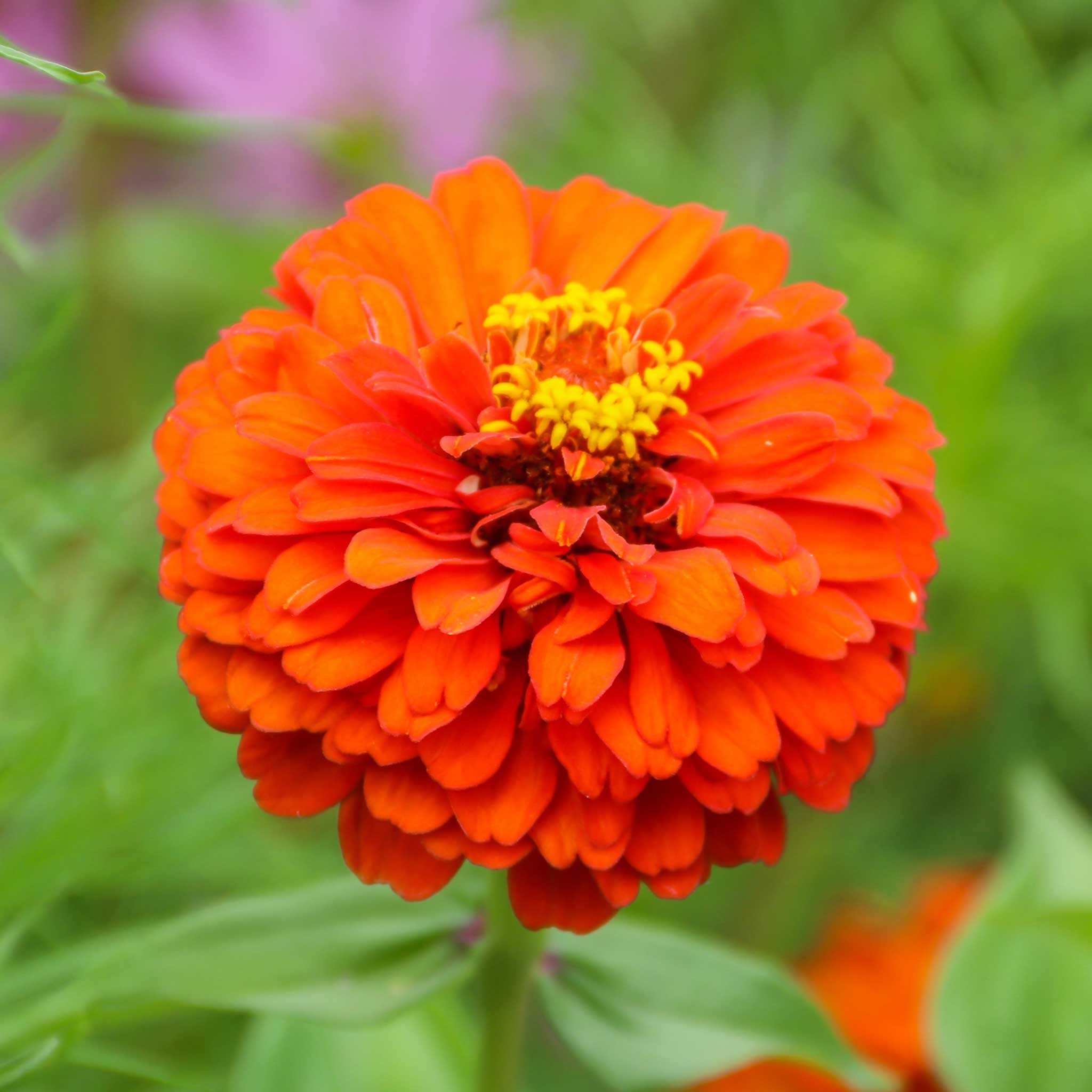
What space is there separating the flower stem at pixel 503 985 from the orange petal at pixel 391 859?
64 millimetres

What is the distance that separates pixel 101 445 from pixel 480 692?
2.02 ft

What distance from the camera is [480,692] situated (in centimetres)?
31

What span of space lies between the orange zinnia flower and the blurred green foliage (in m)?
0.11

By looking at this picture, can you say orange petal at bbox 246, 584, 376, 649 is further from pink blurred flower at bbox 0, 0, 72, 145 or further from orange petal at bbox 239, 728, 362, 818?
pink blurred flower at bbox 0, 0, 72, 145

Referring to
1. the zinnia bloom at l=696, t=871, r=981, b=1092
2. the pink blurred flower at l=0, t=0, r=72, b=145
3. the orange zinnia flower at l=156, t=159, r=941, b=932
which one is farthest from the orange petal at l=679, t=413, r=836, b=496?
the pink blurred flower at l=0, t=0, r=72, b=145

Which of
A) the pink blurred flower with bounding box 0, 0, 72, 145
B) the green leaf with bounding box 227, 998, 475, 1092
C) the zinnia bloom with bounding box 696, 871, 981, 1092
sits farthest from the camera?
the pink blurred flower with bounding box 0, 0, 72, 145

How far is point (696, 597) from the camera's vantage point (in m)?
0.29

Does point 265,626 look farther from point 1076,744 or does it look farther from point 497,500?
point 1076,744

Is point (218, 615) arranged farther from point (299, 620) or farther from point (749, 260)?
point (749, 260)

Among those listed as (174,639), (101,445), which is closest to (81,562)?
(174,639)

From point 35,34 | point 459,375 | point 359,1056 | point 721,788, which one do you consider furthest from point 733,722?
point 35,34

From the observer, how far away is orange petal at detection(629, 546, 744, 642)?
0.29m

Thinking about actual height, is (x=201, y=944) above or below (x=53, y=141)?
below

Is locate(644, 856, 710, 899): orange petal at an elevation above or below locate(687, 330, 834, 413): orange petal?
below
